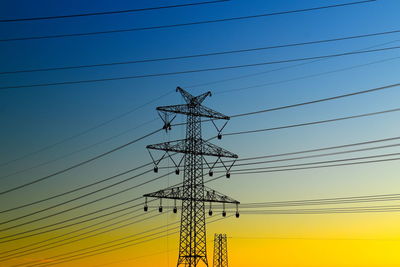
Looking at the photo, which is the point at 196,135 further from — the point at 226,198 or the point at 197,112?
the point at 226,198

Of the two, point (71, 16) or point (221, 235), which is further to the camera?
point (221, 235)

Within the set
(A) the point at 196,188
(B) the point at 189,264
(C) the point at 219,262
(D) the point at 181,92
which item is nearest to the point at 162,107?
(D) the point at 181,92

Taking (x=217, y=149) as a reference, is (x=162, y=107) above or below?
above

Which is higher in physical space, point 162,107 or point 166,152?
point 162,107

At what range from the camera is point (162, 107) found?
4606cm

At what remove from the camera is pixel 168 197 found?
45219 millimetres

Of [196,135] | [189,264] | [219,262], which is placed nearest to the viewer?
[189,264]

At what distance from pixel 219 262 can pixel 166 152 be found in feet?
162

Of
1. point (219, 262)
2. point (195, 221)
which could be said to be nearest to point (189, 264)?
point (195, 221)

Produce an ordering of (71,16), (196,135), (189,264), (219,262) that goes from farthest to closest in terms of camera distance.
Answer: (219,262), (196,135), (189,264), (71,16)

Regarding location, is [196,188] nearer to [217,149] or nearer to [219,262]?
[217,149]

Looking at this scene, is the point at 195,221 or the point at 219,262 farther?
the point at 219,262

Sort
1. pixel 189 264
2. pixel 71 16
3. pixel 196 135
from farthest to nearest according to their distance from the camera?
pixel 196 135 → pixel 189 264 → pixel 71 16

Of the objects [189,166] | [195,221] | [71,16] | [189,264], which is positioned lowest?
[189,264]
